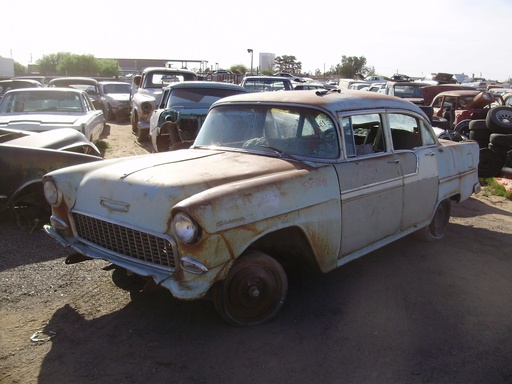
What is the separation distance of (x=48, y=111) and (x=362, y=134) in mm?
6707

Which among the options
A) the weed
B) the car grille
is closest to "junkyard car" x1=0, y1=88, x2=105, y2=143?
the car grille

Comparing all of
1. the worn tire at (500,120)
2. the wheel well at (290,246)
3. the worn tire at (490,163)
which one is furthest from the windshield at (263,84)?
the wheel well at (290,246)

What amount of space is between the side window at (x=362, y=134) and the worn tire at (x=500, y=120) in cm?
568

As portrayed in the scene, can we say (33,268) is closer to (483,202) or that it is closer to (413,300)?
(413,300)

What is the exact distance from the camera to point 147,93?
44.0 feet

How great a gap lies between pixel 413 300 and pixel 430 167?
1543 millimetres

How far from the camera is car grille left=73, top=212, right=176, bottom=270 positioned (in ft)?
10.6

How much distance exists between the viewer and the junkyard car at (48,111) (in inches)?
331

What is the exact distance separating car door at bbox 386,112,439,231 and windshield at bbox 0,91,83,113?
6.93 metres

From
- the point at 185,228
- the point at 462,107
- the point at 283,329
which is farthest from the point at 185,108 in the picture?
the point at 462,107

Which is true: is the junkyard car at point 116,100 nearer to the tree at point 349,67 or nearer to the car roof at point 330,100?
the car roof at point 330,100

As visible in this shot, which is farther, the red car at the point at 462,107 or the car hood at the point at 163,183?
the red car at the point at 462,107

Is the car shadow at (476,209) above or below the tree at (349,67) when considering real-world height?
below

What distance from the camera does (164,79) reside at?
1416 cm
